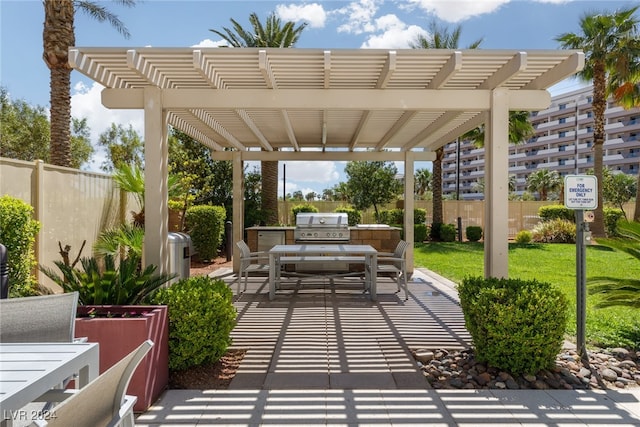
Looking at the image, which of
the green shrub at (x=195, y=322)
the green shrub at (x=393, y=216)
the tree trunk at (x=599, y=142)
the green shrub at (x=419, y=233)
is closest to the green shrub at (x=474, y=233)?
the green shrub at (x=419, y=233)

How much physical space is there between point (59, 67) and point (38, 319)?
7875mm

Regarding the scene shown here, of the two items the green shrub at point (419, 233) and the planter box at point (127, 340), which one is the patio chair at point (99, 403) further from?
the green shrub at point (419, 233)

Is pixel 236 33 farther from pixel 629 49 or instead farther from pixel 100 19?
pixel 629 49

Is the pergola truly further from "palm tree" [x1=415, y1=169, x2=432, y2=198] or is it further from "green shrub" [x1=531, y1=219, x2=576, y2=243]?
"palm tree" [x1=415, y1=169, x2=432, y2=198]

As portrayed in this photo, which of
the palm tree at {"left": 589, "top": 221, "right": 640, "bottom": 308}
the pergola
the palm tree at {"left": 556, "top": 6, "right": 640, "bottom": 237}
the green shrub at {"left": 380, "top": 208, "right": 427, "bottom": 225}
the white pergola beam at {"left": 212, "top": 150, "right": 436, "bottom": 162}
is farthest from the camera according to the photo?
the green shrub at {"left": 380, "top": 208, "right": 427, "bottom": 225}

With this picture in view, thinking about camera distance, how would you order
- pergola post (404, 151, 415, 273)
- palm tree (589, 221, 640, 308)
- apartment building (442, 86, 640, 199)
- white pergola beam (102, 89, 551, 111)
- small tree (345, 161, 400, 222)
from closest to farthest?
palm tree (589, 221, 640, 308)
white pergola beam (102, 89, 551, 111)
pergola post (404, 151, 415, 273)
small tree (345, 161, 400, 222)
apartment building (442, 86, 640, 199)

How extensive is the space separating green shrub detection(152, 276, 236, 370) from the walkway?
0.27m

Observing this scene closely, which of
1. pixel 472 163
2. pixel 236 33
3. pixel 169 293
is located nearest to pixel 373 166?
pixel 236 33

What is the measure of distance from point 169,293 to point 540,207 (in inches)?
764

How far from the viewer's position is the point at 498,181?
4.46 meters

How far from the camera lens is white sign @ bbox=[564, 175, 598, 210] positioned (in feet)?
13.6

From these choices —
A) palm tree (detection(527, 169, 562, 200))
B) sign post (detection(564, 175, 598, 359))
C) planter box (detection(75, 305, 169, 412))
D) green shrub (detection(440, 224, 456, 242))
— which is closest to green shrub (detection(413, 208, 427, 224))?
green shrub (detection(440, 224, 456, 242))

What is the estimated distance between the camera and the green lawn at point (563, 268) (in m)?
5.04

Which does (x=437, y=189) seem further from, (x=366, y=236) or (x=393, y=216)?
(x=366, y=236)
